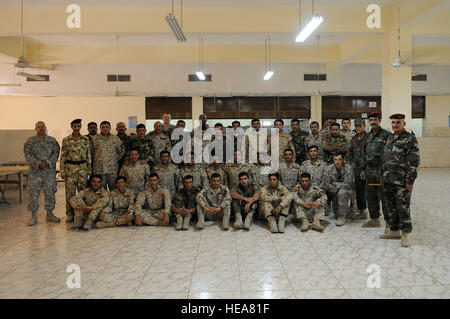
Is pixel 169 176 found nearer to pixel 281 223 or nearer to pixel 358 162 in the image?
pixel 281 223

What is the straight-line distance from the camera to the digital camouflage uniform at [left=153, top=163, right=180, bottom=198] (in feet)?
18.4

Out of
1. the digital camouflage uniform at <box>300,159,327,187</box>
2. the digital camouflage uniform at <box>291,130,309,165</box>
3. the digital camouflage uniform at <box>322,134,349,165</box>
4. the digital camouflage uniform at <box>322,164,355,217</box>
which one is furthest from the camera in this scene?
the digital camouflage uniform at <box>291,130,309,165</box>

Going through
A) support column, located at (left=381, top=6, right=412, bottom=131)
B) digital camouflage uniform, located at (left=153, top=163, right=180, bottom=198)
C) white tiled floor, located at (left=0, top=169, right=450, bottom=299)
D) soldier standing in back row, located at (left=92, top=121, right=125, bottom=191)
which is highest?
support column, located at (left=381, top=6, right=412, bottom=131)

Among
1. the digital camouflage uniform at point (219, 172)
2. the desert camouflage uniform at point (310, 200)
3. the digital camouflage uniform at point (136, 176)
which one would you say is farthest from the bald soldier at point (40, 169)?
the desert camouflage uniform at point (310, 200)

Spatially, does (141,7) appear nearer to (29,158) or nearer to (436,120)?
(29,158)

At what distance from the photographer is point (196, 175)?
558 cm

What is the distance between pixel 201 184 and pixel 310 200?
5.59ft

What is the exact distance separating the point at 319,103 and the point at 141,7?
306 inches

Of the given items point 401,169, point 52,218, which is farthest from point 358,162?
point 52,218

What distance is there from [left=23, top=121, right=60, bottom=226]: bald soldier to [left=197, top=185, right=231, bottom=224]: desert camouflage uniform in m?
2.33

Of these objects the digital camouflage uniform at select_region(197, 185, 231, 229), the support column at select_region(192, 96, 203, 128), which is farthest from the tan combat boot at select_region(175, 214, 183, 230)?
the support column at select_region(192, 96, 203, 128)

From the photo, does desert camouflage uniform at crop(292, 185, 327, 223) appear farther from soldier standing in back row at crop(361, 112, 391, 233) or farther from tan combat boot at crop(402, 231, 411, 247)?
tan combat boot at crop(402, 231, 411, 247)

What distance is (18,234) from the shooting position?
4.85 metres
